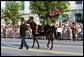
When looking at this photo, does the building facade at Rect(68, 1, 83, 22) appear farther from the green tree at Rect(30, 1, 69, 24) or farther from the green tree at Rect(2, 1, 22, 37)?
the green tree at Rect(30, 1, 69, 24)

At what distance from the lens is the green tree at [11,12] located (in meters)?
48.6

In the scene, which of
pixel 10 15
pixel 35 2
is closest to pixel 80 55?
pixel 35 2

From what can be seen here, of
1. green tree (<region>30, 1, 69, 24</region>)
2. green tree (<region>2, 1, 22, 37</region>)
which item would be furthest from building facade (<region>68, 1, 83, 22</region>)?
green tree (<region>30, 1, 69, 24</region>)

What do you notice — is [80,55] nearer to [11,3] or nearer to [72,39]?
[72,39]

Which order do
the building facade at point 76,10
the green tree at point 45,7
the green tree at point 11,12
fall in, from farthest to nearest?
the building facade at point 76,10
the green tree at point 11,12
the green tree at point 45,7

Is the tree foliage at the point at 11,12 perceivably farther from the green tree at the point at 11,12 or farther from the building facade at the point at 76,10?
the building facade at the point at 76,10

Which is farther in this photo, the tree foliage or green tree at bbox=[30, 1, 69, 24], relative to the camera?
the tree foliage

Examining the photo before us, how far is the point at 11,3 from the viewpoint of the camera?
49.7 m

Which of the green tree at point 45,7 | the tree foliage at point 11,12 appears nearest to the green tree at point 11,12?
the tree foliage at point 11,12

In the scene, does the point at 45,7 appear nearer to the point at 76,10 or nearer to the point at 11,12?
the point at 11,12

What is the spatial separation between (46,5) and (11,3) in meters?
8.17

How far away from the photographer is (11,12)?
49031 millimetres

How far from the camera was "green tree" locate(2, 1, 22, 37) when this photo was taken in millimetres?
48562

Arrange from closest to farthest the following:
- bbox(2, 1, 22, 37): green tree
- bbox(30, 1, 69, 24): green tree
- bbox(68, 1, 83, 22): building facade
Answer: bbox(30, 1, 69, 24): green tree, bbox(2, 1, 22, 37): green tree, bbox(68, 1, 83, 22): building facade
